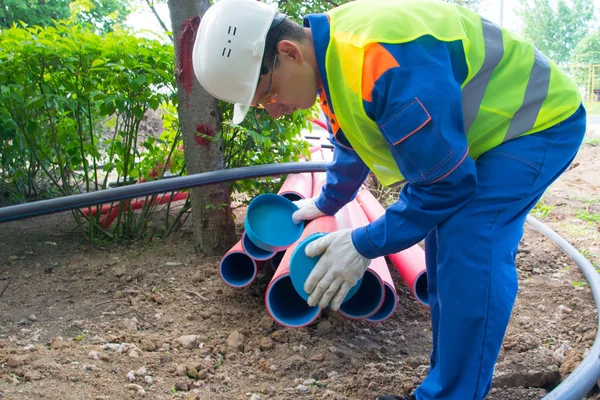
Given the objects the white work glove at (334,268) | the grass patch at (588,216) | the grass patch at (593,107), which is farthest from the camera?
the grass patch at (593,107)

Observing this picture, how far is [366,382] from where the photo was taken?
224 centimetres

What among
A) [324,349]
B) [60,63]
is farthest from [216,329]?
[60,63]

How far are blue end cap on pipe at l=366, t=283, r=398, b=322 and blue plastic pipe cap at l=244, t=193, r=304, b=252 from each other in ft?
1.80

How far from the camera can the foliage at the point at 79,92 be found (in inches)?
125

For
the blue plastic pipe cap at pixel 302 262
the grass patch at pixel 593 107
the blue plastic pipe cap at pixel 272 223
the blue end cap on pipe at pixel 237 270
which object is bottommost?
the grass patch at pixel 593 107

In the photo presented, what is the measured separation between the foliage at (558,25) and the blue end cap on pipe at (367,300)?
37.8 metres

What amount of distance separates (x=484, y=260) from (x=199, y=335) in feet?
4.80

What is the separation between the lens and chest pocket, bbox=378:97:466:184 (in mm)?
1542

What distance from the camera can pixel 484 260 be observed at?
1.73 metres

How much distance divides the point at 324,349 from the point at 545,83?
1.46m

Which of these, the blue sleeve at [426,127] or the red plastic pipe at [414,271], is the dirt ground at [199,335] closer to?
the red plastic pipe at [414,271]

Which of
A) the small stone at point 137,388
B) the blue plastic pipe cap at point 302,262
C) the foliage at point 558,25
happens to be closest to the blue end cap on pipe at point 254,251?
the blue plastic pipe cap at point 302,262

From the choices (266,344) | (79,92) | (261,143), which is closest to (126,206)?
A: (79,92)

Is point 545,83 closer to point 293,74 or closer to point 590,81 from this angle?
point 293,74
